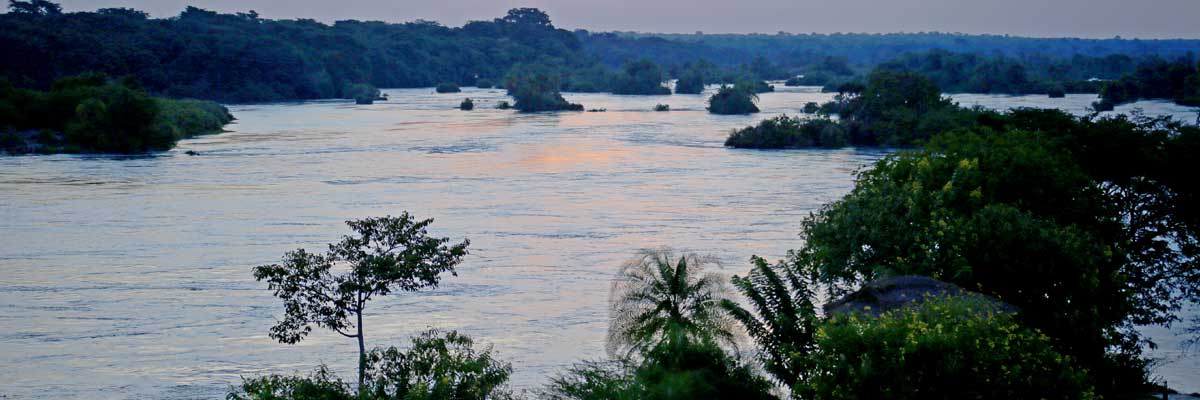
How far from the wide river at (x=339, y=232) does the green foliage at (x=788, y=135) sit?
2.35 meters

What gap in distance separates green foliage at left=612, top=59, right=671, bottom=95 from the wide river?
75558 millimetres

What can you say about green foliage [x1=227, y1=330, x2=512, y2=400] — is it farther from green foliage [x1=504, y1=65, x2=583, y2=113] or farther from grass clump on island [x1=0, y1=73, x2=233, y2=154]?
green foliage [x1=504, y1=65, x2=583, y2=113]

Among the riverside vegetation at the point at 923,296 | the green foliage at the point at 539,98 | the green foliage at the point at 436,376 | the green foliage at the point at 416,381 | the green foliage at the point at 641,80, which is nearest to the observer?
the riverside vegetation at the point at 923,296

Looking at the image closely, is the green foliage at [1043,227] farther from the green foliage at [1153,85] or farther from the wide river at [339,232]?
the green foliage at [1153,85]

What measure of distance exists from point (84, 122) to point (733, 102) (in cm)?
6342

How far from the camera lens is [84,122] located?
84000 mm

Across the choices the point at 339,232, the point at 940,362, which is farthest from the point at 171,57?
the point at 940,362

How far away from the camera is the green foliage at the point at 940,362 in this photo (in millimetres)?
16250

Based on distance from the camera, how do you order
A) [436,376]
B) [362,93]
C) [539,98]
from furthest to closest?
[362,93], [539,98], [436,376]

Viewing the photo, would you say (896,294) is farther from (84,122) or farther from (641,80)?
(641,80)

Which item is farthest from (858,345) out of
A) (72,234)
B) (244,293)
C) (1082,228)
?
(72,234)

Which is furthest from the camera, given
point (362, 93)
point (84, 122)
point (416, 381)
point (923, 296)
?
point (362, 93)

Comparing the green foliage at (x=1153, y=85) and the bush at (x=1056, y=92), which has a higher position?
the green foliage at (x=1153, y=85)

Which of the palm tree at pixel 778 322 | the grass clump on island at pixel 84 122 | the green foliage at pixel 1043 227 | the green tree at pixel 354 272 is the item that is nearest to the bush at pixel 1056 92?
the grass clump on island at pixel 84 122
